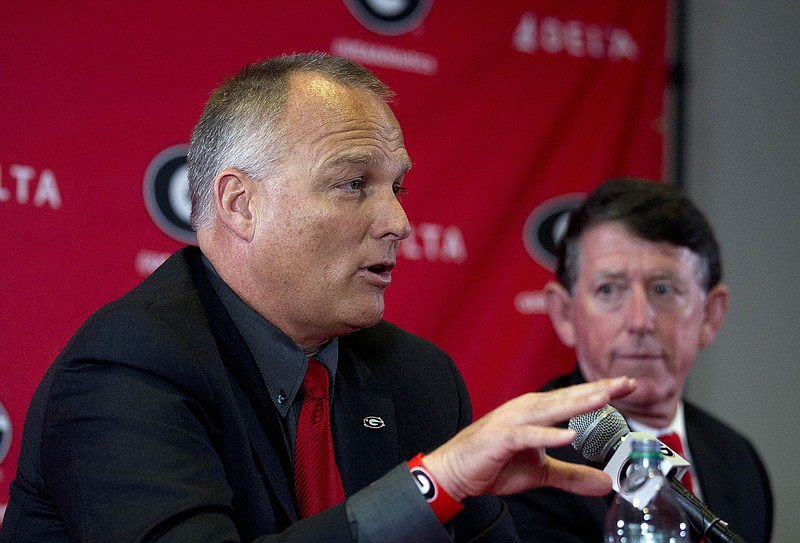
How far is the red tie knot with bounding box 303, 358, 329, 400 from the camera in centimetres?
214

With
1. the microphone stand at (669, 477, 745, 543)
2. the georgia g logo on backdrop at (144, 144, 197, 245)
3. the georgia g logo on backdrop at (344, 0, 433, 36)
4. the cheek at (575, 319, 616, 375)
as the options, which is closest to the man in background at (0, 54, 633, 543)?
the microphone stand at (669, 477, 745, 543)

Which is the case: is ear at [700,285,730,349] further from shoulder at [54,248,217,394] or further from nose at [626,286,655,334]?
shoulder at [54,248,217,394]

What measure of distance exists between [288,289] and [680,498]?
2.90ft

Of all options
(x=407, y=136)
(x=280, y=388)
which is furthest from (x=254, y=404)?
(x=407, y=136)

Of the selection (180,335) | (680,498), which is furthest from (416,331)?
(680,498)

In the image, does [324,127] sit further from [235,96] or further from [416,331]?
[416,331]

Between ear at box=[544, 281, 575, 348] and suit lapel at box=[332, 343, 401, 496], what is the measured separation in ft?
3.49

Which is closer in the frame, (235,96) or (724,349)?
(235,96)

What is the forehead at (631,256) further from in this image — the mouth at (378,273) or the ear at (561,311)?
the mouth at (378,273)

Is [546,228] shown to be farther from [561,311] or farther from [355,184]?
[355,184]

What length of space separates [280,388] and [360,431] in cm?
19

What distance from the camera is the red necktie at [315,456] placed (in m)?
2.00

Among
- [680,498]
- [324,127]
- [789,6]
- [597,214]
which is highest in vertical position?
[789,6]

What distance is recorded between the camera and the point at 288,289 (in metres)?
2.12
